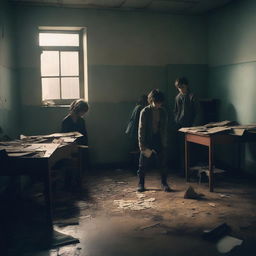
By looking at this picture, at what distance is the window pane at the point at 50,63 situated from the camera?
6.88 metres

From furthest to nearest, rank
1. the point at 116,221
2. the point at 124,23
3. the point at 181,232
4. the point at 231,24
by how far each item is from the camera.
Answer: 1. the point at 124,23
2. the point at 231,24
3. the point at 116,221
4. the point at 181,232

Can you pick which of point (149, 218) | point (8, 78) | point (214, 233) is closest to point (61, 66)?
point (8, 78)

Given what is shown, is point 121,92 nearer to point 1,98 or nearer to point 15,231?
point 1,98

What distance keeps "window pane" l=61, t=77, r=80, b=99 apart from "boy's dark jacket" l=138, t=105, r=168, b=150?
241cm

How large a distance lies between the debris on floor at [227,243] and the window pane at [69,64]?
15.4 feet

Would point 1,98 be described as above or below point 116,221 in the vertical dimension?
above

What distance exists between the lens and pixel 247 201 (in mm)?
4758

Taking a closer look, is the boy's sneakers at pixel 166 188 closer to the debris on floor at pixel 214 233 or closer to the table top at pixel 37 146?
the table top at pixel 37 146

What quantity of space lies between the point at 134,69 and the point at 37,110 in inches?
81.5

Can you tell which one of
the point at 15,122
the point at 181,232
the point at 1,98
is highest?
the point at 1,98

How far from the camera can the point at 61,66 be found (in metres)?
7.00

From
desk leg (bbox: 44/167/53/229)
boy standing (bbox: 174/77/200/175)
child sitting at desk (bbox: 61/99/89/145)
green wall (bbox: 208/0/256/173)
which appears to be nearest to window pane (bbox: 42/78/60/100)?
child sitting at desk (bbox: 61/99/89/145)

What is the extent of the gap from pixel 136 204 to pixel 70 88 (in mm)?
3284

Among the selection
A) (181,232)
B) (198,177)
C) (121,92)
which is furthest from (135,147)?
(181,232)
